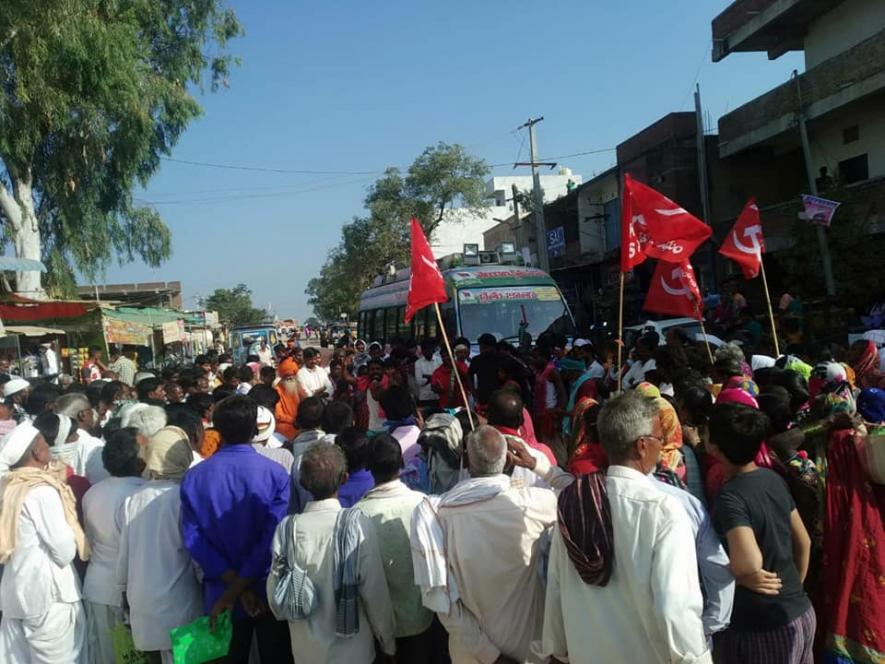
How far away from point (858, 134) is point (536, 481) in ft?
58.3

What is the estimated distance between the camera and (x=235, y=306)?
86.1 meters

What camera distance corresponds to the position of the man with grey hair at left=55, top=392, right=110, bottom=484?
14.8 feet

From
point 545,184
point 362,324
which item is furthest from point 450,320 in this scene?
point 545,184

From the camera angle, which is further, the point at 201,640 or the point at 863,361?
the point at 863,361

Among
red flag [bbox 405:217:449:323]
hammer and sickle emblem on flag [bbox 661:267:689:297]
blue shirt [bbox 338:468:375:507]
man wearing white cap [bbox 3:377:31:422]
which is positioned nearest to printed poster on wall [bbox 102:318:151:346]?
man wearing white cap [bbox 3:377:31:422]

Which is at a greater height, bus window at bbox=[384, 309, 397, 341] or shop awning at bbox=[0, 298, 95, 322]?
shop awning at bbox=[0, 298, 95, 322]

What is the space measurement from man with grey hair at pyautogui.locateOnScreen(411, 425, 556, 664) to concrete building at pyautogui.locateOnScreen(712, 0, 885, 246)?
14.3m

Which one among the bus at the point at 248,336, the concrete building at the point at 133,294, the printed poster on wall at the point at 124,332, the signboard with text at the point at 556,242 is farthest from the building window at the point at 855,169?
the concrete building at the point at 133,294

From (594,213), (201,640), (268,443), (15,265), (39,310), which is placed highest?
(594,213)

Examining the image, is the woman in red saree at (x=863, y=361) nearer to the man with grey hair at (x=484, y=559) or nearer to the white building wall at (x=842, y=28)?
the man with grey hair at (x=484, y=559)

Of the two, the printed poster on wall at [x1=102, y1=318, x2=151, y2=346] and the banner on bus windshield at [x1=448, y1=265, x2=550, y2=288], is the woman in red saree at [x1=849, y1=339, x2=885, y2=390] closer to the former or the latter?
the banner on bus windshield at [x1=448, y1=265, x2=550, y2=288]

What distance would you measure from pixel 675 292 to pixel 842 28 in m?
14.5

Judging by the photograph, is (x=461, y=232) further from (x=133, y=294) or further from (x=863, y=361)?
(x=863, y=361)

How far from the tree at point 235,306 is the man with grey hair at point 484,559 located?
264 feet
